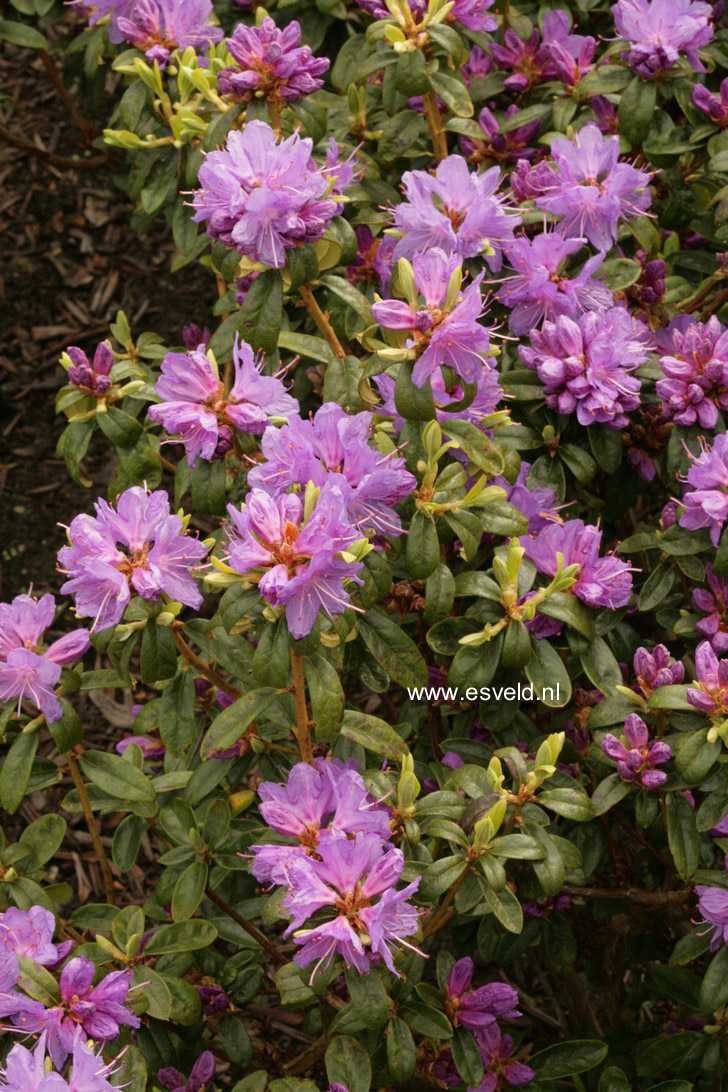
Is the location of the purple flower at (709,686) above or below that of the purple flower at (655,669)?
above

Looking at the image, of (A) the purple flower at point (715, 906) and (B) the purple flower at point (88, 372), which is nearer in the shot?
(A) the purple flower at point (715, 906)

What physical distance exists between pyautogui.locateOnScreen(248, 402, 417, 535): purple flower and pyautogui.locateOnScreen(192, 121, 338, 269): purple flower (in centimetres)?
32

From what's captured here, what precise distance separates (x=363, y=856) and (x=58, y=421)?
299 cm

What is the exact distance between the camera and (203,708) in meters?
2.46

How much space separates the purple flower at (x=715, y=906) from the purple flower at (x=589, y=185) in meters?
1.25

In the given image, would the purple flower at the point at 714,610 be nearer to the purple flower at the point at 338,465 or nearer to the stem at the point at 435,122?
the purple flower at the point at 338,465

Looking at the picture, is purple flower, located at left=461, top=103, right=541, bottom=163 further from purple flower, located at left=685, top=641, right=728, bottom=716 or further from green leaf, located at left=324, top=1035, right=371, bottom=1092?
green leaf, located at left=324, top=1035, right=371, bottom=1092

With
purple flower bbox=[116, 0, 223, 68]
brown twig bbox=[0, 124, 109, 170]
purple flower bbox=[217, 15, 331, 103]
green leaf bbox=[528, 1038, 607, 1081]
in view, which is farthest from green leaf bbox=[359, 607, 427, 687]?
brown twig bbox=[0, 124, 109, 170]

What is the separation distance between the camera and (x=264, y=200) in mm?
2008

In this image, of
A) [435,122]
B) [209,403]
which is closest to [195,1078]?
[209,403]

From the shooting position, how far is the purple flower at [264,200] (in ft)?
6.69

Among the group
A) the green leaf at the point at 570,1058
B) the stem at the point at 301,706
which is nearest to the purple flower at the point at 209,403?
the stem at the point at 301,706

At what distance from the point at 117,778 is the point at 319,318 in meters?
0.94

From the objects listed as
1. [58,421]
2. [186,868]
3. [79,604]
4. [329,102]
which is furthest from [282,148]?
[58,421]
